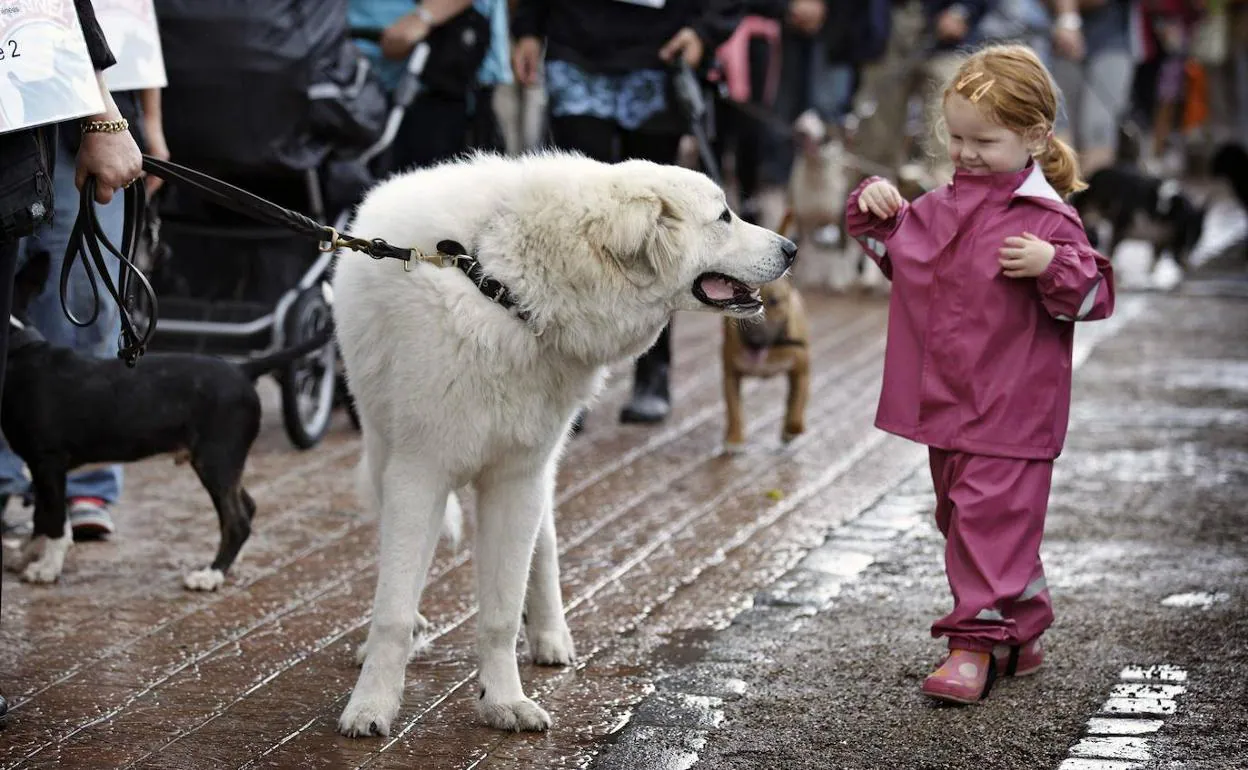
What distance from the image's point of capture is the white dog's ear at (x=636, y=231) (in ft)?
13.0

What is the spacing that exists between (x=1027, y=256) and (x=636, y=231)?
104 centimetres

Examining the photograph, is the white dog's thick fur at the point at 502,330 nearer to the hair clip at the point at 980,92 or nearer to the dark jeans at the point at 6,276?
the hair clip at the point at 980,92

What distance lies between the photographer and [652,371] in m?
8.12

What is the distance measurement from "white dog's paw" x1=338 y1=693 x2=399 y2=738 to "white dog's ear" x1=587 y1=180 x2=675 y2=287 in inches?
45.4

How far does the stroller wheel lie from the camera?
7156 mm

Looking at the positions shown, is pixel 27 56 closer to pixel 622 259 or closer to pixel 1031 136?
pixel 622 259

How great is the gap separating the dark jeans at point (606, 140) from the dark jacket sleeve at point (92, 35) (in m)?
3.54

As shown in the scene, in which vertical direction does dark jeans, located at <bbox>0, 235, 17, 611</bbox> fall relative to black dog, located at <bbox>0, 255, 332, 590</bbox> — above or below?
Result: above

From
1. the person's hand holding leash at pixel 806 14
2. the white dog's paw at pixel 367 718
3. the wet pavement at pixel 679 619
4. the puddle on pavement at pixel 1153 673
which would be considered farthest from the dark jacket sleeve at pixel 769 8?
the white dog's paw at pixel 367 718

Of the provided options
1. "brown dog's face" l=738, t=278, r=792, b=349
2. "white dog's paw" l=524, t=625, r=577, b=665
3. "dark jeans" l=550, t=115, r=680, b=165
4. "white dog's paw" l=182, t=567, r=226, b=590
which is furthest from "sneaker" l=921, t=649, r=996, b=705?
"dark jeans" l=550, t=115, r=680, b=165

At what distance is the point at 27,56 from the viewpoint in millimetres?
3762

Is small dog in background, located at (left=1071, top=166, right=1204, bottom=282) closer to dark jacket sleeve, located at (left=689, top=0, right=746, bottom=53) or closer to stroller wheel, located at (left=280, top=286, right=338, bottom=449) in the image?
dark jacket sleeve, located at (left=689, top=0, right=746, bottom=53)

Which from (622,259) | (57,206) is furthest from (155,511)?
(622,259)

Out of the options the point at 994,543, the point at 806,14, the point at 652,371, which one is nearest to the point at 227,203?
the point at 994,543
